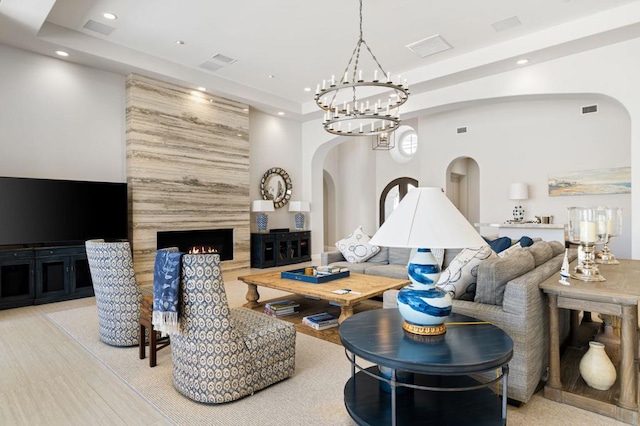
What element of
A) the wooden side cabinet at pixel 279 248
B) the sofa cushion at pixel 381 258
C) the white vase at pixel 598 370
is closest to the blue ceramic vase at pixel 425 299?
the white vase at pixel 598 370

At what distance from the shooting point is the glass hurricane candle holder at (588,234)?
2.48 m

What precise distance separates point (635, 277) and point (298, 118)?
284 inches

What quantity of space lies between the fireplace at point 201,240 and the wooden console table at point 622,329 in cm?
518

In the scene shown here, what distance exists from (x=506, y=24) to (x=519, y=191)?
3.61 m

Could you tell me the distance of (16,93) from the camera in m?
4.95

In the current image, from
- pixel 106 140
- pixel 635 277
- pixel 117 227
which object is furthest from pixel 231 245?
pixel 635 277

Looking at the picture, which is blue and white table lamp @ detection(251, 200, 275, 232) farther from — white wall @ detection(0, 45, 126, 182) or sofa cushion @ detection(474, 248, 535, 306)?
sofa cushion @ detection(474, 248, 535, 306)

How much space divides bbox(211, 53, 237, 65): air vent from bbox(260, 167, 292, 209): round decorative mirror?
2736mm

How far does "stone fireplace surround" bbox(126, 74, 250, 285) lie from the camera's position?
19.2 feet

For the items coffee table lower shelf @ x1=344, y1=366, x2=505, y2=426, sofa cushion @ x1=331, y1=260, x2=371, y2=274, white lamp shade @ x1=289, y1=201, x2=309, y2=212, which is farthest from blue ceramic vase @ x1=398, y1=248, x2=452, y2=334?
white lamp shade @ x1=289, y1=201, x2=309, y2=212

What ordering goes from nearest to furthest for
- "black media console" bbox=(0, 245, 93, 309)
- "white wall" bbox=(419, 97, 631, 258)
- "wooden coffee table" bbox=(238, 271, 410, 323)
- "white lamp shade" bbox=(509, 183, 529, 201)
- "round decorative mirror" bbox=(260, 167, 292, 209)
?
"wooden coffee table" bbox=(238, 271, 410, 323) → "black media console" bbox=(0, 245, 93, 309) → "white wall" bbox=(419, 97, 631, 258) → "white lamp shade" bbox=(509, 183, 529, 201) → "round decorative mirror" bbox=(260, 167, 292, 209)

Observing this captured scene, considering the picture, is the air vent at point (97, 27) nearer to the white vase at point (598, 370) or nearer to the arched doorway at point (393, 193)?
the white vase at point (598, 370)

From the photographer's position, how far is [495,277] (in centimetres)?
236

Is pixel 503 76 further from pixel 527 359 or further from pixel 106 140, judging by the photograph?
pixel 106 140
